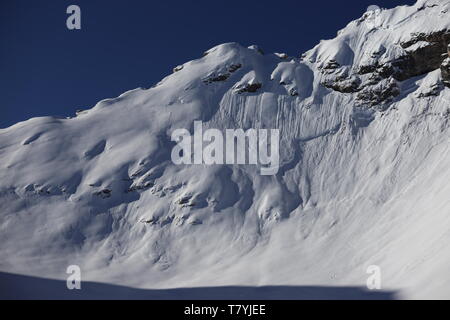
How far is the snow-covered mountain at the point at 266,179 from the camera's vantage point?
38.8 metres

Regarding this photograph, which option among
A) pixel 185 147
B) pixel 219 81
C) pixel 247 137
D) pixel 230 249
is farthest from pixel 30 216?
pixel 219 81

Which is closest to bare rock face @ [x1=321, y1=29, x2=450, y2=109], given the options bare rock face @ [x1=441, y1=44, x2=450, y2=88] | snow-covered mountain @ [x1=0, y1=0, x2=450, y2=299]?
bare rock face @ [x1=441, y1=44, x2=450, y2=88]

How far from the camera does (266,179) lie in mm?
51125

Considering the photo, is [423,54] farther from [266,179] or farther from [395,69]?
[266,179]

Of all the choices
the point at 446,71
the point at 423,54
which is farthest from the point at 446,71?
the point at 423,54

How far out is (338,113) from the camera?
2212 inches

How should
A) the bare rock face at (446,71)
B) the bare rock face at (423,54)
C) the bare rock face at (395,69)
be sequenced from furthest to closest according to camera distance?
the bare rock face at (395,69), the bare rock face at (423,54), the bare rock face at (446,71)

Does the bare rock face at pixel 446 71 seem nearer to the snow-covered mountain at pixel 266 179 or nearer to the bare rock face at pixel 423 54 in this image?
the snow-covered mountain at pixel 266 179

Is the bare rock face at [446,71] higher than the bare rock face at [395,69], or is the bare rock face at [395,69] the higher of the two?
the bare rock face at [395,69]

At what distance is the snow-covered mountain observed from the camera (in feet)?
127

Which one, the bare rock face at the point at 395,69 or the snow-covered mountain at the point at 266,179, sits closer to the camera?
the snow-covered mountain at the point at 266,179

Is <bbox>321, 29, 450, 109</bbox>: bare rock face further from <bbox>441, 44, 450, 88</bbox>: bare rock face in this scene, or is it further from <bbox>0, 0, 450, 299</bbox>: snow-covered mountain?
<bbox>0, 0, 450, 299</bbox>: snow-covered mountain

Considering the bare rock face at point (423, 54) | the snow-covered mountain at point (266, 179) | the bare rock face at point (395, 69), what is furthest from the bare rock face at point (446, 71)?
the bare rock face at point (423, 54)
